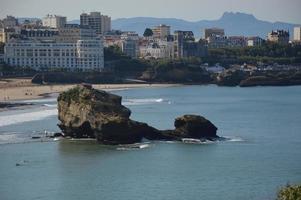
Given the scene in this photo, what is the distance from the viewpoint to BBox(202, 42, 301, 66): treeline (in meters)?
81.5

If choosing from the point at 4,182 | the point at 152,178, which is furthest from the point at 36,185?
the point at 152,178

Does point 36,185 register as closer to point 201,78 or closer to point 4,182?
point 4,182

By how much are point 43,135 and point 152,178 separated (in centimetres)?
933

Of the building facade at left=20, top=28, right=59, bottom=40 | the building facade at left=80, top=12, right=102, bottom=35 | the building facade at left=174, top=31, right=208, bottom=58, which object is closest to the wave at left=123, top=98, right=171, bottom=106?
the building facade at left=20, top=28, right=59, bottom=40

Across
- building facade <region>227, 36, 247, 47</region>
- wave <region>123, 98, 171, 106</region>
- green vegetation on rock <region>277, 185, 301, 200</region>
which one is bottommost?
wave <region>123, 98, 171, 106</region>

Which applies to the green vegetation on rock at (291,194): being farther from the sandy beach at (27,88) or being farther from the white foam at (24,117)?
the sandy beach at (27,88)

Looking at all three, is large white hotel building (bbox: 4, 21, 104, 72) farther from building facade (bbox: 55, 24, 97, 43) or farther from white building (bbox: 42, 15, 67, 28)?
white building (bbox: 42, 15, 67, 28)

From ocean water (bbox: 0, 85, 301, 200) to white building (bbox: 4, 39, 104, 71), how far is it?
3489 centimetres

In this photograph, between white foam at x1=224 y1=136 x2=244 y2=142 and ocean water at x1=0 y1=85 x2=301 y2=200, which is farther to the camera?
white foam at x1=224 y1=136 x2=244 y2=142

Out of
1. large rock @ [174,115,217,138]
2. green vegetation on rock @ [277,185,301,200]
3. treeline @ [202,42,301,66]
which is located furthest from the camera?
treeline @ [202,42,301,66]

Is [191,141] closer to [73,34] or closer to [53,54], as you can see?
[53,54]

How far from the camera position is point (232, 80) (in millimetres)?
67500

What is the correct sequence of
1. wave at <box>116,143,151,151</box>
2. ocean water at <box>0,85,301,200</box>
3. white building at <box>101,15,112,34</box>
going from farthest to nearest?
white building at <box>101,15,112,34</box>, wave at <box>116,143,151,151</box>, ocean water at <box>0,85,301,200</box>

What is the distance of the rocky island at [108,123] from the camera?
84.4ft
